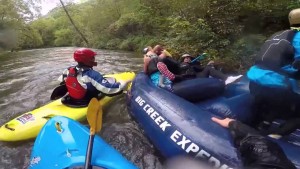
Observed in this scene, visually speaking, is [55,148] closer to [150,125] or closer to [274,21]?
[150,125]

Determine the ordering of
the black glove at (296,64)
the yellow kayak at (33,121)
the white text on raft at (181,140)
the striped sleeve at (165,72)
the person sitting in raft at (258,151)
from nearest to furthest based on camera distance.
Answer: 1. the person sitting in raft at (258,151)
2. the white text on raft at (181,140)
3. the black glove at (296,64)
4. the yellow kayak at (33,121)
5. the striped sleeve at (165,72)

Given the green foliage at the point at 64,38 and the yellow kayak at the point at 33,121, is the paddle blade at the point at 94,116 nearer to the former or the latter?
the yellow kayak at the point at 33,121

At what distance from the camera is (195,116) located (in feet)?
8.93

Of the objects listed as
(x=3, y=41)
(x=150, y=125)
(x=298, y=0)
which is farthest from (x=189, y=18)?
(x=3, y=41)

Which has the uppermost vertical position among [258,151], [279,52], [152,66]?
[279,52]

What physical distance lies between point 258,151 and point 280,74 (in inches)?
30.6

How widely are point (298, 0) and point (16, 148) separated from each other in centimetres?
654

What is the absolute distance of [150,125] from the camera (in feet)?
10.2

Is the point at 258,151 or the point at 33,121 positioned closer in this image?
the point at 258,151

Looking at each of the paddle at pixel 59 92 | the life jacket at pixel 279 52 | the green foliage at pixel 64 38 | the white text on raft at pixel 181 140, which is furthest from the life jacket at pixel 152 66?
the green foliage at pixel 64 38

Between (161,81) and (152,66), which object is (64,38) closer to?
(152,66)

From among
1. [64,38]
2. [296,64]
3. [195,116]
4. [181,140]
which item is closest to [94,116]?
[181,140]

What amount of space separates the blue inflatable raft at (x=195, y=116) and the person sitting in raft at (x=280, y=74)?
231 millimetres

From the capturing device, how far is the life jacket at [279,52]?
2328 mm
